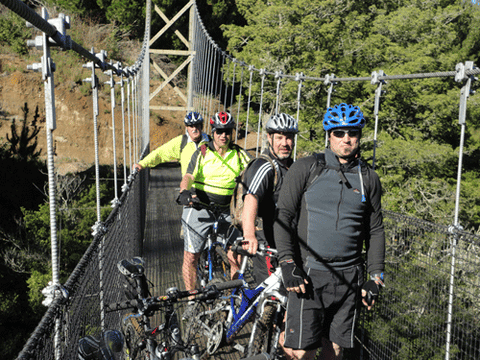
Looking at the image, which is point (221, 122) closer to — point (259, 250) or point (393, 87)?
point (259, 250)

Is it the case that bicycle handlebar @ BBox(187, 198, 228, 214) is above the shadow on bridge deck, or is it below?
above

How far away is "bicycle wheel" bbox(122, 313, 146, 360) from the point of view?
1885 mm

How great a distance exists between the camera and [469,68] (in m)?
2.28

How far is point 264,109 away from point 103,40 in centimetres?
699

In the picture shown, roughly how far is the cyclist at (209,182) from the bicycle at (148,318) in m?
0.83

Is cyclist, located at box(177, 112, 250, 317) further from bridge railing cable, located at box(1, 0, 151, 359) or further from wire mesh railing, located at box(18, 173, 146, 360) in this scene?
bridge railing cable, located at box(1, 0, 151, 359)

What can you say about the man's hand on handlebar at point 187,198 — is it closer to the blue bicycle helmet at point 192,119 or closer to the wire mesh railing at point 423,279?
the blue bicycle helmet at point 192,119

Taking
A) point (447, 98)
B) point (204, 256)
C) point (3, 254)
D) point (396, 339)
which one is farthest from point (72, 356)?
point (447, 98)

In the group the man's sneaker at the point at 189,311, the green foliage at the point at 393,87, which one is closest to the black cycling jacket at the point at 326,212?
the man's sneaker at the point at 189,311

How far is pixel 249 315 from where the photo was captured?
90.6 inches

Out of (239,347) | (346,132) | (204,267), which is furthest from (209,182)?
(346,132)

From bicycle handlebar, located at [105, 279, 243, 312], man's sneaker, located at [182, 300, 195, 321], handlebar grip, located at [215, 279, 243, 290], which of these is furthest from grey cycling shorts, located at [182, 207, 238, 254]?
bicycle handlebar, located at [105, 279, 243, 312]

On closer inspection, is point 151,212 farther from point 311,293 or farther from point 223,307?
point 311,293

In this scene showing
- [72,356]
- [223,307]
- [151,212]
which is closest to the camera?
[72,356]
